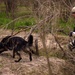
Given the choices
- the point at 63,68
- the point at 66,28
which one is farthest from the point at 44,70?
the point at 66,28

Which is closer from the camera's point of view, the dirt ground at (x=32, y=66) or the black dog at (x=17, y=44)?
the dirt ground at (x=32, y=66)

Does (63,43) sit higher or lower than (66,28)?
lower

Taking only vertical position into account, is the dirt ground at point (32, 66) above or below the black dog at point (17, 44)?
below

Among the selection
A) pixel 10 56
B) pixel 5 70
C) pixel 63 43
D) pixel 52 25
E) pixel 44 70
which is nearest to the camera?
pixel 52 25

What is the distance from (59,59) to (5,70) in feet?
6.30

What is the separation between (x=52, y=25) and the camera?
5.90 metres

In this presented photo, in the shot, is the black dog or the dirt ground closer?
the dirt ground

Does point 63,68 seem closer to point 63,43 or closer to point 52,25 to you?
point 63,43

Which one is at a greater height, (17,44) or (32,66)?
(17,44)

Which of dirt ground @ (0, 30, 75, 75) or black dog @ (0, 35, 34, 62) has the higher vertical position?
black dog @ (0, 35, 34, 62)

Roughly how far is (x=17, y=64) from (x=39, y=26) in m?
2.04

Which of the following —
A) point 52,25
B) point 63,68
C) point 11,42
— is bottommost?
point 63,68

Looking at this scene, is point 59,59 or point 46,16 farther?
point 59,59

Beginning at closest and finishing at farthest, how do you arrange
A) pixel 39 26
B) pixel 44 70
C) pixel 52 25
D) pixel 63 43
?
1. pixel 39 26
2. pixel 52 25
3. pixel 44 70
4. pixel 63 43
